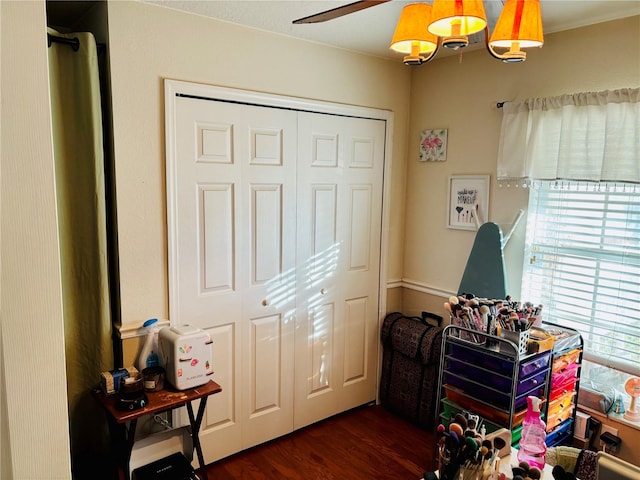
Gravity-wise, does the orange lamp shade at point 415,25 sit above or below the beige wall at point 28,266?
above

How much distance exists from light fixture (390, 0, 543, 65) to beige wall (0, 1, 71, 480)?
111cm

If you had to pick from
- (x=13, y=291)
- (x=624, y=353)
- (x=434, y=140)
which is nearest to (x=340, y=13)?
(x=13, y=291)

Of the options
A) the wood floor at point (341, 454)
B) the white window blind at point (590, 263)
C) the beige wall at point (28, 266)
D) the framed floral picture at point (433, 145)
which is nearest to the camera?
the beige wall at point (28, 266)

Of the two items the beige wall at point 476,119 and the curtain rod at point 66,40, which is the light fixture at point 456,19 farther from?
the curtain rod at point 66,40

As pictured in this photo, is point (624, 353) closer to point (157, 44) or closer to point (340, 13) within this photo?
point (340, 13)

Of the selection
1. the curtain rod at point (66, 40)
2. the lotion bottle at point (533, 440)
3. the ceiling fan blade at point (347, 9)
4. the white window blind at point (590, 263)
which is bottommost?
the lotion bottle at point (533, 440)

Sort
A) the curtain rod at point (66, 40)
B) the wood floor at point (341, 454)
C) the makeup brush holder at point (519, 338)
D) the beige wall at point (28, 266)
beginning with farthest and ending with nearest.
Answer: the wood floor at point (341, 454)
the makeup brush holder at point (519, 338)
the curtain rod at point (66, 40)
the beige wall at point (28, 266)

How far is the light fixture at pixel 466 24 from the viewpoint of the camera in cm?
140

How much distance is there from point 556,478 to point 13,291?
1.51 meters

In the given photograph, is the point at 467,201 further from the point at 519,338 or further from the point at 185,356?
the point at 185,356

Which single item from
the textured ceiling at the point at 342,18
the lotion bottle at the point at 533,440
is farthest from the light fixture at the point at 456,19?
the lotion bottle at the point at 533,440

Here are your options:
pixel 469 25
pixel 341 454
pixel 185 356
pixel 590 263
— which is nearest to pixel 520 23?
pixel 469 25

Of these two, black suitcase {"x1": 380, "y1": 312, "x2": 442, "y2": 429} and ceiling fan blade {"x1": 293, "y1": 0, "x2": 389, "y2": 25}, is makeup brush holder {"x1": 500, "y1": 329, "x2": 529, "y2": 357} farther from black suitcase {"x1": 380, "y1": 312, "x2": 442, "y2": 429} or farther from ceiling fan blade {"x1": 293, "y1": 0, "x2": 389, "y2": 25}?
ceiling fan blade {"x1": 293, "y1": 0, "x2": 389, "y2": 25}

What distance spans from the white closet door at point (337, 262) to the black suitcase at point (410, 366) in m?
0.11
